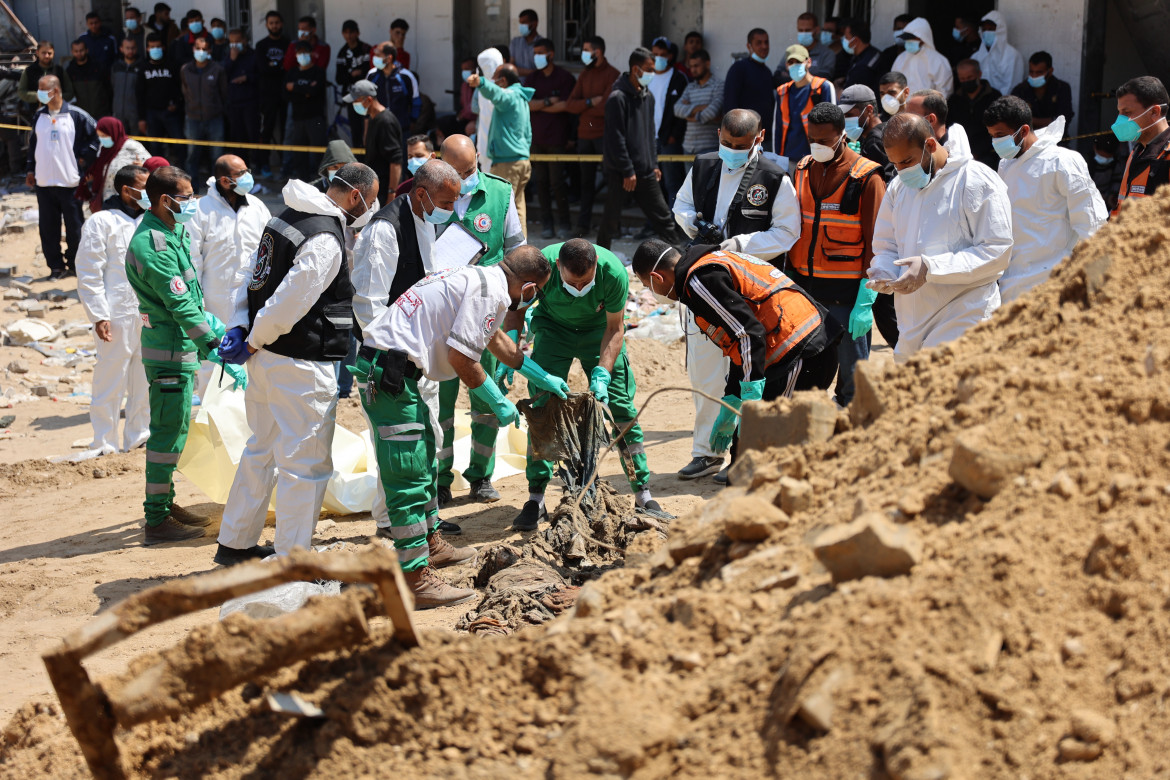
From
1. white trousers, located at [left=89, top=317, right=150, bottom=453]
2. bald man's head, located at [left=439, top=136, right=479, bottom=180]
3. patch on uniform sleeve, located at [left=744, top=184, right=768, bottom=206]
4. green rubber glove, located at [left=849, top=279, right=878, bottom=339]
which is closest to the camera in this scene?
green rubber glove, located at [left=849, top=279, right=878, bottom=339]

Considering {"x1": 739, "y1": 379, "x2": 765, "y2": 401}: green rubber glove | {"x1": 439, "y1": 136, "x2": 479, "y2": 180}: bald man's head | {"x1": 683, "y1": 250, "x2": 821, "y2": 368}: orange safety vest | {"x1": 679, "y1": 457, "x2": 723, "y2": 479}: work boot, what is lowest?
{"x1": 679, "y1": 457, "x2": 723, "y2": 479}: work boot

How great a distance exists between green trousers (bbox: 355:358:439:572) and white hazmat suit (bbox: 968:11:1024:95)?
7.68 m

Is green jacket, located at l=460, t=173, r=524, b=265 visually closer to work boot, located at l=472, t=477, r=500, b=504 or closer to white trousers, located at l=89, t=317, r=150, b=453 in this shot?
work boot, located at l=472, t=477, r=500, b=504

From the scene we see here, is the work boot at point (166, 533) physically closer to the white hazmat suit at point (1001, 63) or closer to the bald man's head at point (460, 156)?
the bald man's head at point (460, 156)

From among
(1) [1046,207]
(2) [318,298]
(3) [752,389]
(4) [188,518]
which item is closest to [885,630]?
(3) [752,389]

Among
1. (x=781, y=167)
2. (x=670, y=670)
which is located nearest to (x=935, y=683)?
(x=670, y=670)

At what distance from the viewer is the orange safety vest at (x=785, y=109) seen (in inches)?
384

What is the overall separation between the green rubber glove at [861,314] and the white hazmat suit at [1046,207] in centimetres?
86

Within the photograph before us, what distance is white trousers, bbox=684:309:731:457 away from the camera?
7113mm

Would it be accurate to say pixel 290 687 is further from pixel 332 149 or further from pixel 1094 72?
pixel 1094 72

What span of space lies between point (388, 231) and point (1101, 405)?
3972 millimetres

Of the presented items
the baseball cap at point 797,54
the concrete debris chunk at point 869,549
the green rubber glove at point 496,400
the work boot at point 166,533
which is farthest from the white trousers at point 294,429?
the baseball cap at point 797,54

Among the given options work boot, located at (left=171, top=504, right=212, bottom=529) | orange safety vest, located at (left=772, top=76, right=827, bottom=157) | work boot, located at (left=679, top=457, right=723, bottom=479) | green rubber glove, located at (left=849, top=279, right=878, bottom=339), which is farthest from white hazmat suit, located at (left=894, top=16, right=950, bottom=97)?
work boot, located at (left=171, top=504, right=212, bottom=529)

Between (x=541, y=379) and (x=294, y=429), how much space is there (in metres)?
1.27
